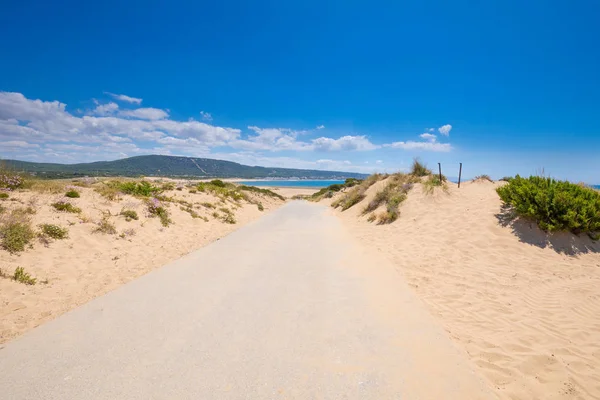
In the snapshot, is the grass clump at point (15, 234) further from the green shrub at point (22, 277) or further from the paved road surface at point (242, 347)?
the paved road surface at point (242, 347)

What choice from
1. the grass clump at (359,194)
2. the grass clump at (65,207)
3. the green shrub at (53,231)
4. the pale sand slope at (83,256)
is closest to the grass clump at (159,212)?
the pale sand slope at (83,256)

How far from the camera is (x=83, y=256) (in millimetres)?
7125

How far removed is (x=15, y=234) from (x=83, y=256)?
1.46 m

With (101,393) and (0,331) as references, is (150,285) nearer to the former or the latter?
(0,331)

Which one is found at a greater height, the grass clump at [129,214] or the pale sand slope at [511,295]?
the grass clump at [129,214]

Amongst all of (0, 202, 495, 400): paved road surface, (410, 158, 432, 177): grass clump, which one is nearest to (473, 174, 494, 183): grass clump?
(410, 158, 432, 177): grass clump

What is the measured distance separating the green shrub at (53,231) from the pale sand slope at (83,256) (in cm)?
20

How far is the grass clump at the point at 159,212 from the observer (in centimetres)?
1186

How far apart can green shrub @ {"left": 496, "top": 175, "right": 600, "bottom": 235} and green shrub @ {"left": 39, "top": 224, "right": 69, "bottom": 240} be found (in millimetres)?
14843

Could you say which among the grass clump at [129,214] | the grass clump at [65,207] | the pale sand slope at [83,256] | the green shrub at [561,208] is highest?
the green shrub at [561,208]

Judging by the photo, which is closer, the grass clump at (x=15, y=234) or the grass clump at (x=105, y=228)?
the grass clump at (x=15, y=234)

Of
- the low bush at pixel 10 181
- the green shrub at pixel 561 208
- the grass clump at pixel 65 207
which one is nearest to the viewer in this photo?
the green shrub at pixel 561 208

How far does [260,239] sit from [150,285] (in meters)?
5.36

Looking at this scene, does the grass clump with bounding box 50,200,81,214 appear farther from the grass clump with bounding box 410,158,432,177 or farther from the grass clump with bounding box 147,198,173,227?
the grass clump with bounding box 410,158,432,177
